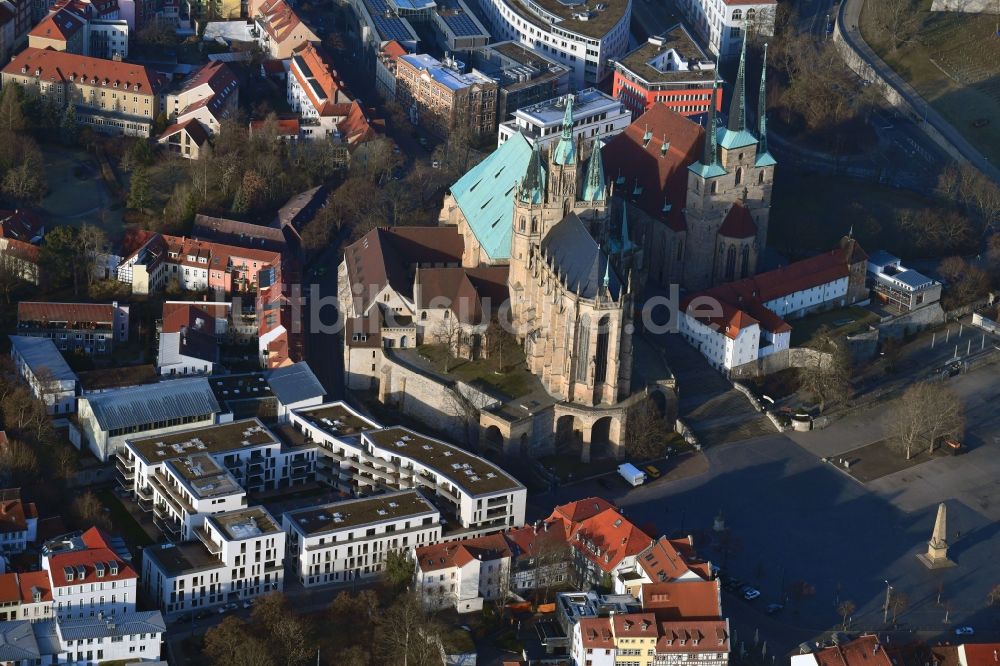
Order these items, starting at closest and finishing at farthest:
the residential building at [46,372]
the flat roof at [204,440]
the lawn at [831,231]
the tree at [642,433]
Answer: the flat roof at [204,440], the residential building at [46,372], the tree at [642,433], the lawn at [831,231]

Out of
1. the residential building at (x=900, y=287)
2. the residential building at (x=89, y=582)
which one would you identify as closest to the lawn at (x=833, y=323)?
the residential building at (x=900, y=287)

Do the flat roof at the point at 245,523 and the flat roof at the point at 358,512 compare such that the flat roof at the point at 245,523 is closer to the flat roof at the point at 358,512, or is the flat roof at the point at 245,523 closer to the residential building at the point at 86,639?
the flat roof at the point at 358,512

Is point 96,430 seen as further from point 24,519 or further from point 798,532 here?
point 798,532

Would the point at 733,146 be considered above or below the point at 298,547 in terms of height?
above

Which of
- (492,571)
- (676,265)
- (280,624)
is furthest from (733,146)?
(280,624)

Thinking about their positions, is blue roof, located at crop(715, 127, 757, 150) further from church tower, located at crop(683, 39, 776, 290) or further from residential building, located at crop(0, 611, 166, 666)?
residential building, located at crop(0, 611, 166, 666)
